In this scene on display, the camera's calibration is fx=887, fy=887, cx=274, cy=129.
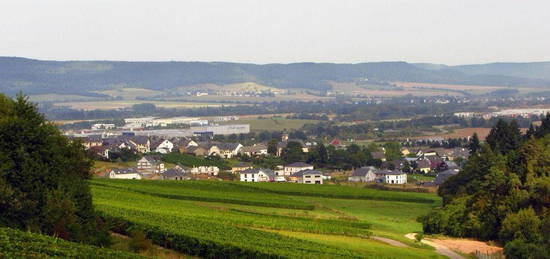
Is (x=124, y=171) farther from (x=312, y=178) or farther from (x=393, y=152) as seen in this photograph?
(x=393, y=152)

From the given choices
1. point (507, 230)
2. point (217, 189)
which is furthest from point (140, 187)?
point (507, 230)

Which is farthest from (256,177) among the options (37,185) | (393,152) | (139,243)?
(37,185)

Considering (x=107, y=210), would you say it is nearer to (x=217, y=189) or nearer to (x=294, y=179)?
(x=217, y=189)

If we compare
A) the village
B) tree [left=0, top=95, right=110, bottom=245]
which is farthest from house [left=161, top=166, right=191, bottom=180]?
tree [left=0, top=95, right=110, bottom=245]

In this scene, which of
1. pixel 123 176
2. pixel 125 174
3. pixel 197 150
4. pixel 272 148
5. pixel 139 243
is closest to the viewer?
pixel 139 243

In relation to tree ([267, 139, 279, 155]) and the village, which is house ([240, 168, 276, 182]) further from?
tree ([267, 139, 279, 155])
